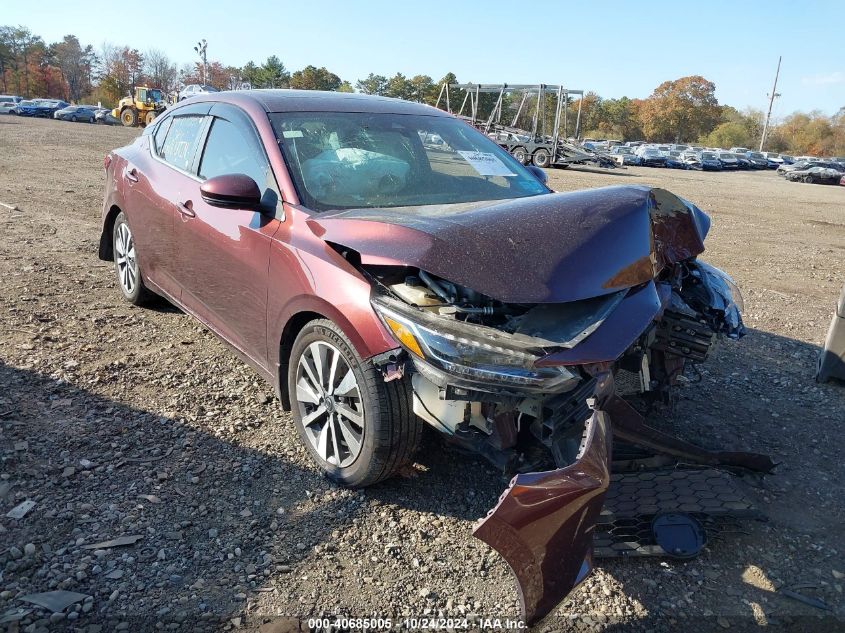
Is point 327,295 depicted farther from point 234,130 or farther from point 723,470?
point 723,470

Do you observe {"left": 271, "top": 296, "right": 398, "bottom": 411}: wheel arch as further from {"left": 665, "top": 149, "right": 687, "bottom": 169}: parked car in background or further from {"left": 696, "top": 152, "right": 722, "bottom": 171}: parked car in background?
{"left": 696, "top": 152, "right": 722, "bottom": 171}: parked car in background

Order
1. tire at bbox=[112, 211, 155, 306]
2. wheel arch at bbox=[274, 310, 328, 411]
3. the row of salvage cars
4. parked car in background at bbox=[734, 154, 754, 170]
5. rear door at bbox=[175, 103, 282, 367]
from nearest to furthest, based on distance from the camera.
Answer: wheel arch at bbox=[274, 310, 328, 411] < rear door at bbox=[175, 103, 282, 367] < tire at bbox=[112, 211, 155, 306] < the row of salvage cars < parked car in background at bbox=[734, 154, 754, 170]

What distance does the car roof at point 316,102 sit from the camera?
3.79 metres

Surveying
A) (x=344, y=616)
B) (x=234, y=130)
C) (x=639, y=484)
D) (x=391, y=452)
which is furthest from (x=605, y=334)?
(x=234, y=130)

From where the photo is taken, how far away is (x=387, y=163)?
145 inches

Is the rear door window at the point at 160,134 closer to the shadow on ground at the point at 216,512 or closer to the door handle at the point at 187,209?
the door handle at the point at 187,209

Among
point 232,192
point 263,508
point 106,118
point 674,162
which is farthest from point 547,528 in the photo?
point 106,118

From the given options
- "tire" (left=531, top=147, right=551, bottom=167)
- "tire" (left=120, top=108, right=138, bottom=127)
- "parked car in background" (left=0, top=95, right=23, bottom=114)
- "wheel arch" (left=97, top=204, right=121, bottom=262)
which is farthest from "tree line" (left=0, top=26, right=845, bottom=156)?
"wheel arch" (left=97, top=204, right=121, bottom=262)

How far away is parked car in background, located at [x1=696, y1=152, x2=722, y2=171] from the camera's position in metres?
46.5

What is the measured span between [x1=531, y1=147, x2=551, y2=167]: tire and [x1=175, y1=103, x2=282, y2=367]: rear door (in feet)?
83.7

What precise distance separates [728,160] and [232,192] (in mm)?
53391

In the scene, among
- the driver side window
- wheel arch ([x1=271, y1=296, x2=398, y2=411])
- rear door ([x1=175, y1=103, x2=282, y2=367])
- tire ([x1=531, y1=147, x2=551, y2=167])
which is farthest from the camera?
tire ([x1=531, y1=147, x2=551, y2=167])

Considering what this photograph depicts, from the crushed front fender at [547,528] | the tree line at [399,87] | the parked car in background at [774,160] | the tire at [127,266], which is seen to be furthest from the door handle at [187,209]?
the tree line at [399,87]

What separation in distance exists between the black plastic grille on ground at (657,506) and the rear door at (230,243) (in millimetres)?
1884
